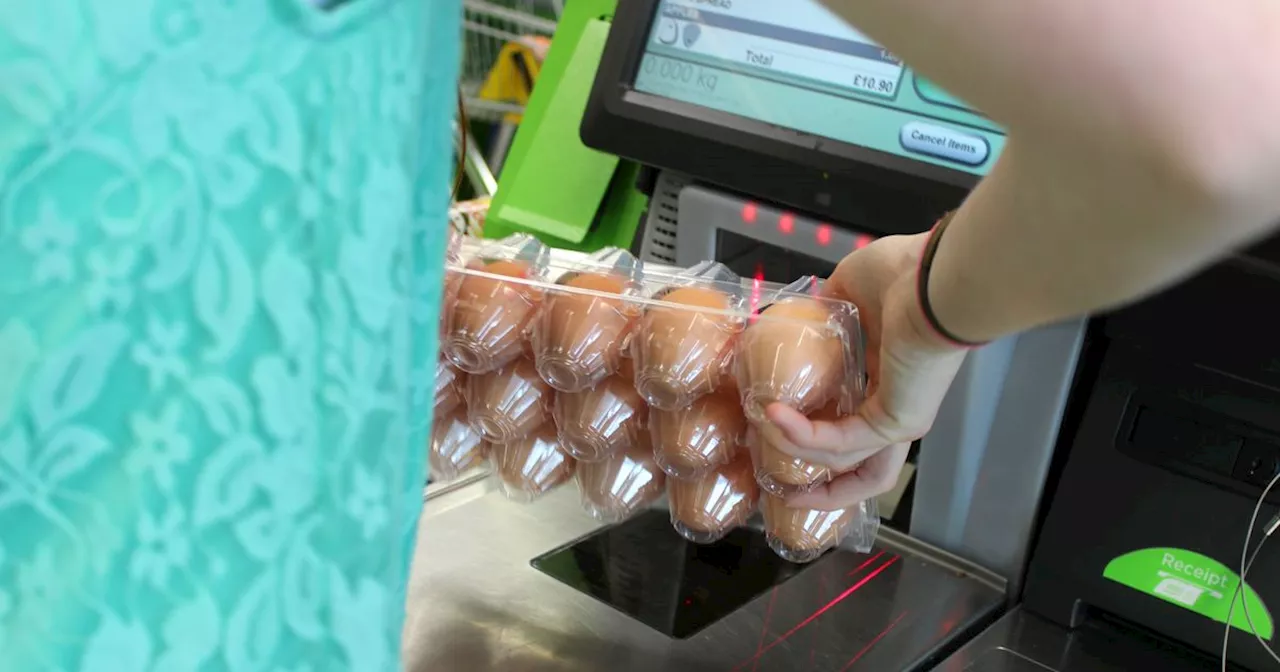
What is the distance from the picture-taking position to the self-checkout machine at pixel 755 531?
2.57ft

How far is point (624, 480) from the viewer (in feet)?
2.37

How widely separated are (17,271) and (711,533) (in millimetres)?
490

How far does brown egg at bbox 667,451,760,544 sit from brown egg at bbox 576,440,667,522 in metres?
0.03

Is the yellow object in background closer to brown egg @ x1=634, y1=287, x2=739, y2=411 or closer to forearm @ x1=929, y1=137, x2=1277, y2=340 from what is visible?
brown egg @ x1=634, y1=287, x2=739, y2=411

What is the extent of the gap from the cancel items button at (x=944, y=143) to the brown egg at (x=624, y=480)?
0.33 metres

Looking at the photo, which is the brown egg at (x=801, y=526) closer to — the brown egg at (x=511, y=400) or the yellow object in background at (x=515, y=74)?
the brown egg at (x=511, y=400)

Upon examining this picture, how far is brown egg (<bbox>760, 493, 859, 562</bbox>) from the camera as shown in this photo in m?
0.68

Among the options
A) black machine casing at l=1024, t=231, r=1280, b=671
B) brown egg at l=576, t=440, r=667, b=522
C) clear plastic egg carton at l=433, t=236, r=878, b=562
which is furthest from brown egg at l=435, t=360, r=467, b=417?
black machine casing at l=1024, t=231, r=1280, b=671

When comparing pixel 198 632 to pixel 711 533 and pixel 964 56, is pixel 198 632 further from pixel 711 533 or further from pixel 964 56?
pixel 711 533

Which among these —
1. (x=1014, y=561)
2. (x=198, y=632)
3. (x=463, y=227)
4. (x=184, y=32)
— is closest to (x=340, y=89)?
(x=184, y=32)

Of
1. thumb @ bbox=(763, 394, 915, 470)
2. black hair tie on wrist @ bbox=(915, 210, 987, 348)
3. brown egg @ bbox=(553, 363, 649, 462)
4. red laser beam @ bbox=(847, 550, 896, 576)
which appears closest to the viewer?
black hair tie on wrist @ bbox=(915, 210, 987, 348)

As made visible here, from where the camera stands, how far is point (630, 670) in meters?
0.75

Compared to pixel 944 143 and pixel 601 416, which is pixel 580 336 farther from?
pixel 944 143

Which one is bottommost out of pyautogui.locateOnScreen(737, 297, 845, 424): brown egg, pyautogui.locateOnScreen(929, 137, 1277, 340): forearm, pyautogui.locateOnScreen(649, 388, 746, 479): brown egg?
pyautogui.locateOnScreen(649, 388, 746, 479): brown egg
